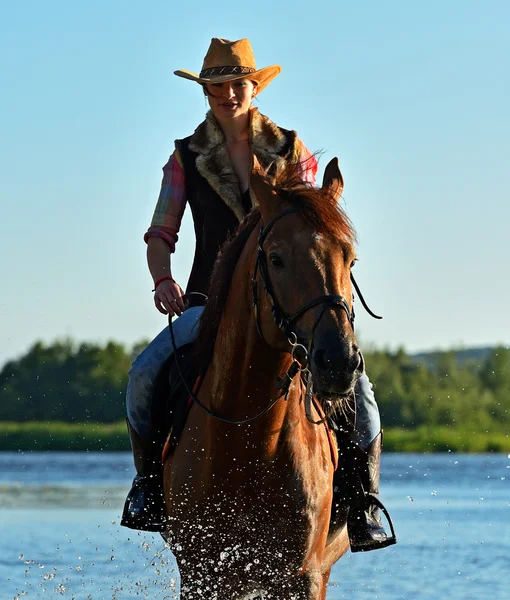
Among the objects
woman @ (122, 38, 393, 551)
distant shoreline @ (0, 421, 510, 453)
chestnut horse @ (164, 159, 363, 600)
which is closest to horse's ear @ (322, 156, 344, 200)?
chestnut horse @ (164, 159, 363, 600)

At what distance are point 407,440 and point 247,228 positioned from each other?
6204cm

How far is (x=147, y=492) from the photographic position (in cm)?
748

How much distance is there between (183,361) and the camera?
7281mm

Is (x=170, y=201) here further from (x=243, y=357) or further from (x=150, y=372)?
(x=243, y=357)

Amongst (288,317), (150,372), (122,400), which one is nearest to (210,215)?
(150,372)

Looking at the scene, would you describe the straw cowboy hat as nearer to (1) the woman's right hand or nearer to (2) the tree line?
(1) the woman's right hand

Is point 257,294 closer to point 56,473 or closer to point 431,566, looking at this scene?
point 431,566

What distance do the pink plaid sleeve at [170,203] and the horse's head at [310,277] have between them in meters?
1.42

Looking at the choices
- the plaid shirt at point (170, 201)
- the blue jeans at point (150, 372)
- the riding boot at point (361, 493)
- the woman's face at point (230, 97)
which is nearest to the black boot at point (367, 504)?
the riding boot at point (361, 493)

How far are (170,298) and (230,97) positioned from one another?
122 centimetres

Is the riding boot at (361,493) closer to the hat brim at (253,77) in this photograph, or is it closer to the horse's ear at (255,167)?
the horse's ear at (255,167)

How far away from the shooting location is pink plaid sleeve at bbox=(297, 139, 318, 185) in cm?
677

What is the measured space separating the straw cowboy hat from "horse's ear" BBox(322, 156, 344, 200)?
Answer: 1.15 metres

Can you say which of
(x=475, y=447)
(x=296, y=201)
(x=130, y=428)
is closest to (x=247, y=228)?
(x=296, y=201)
